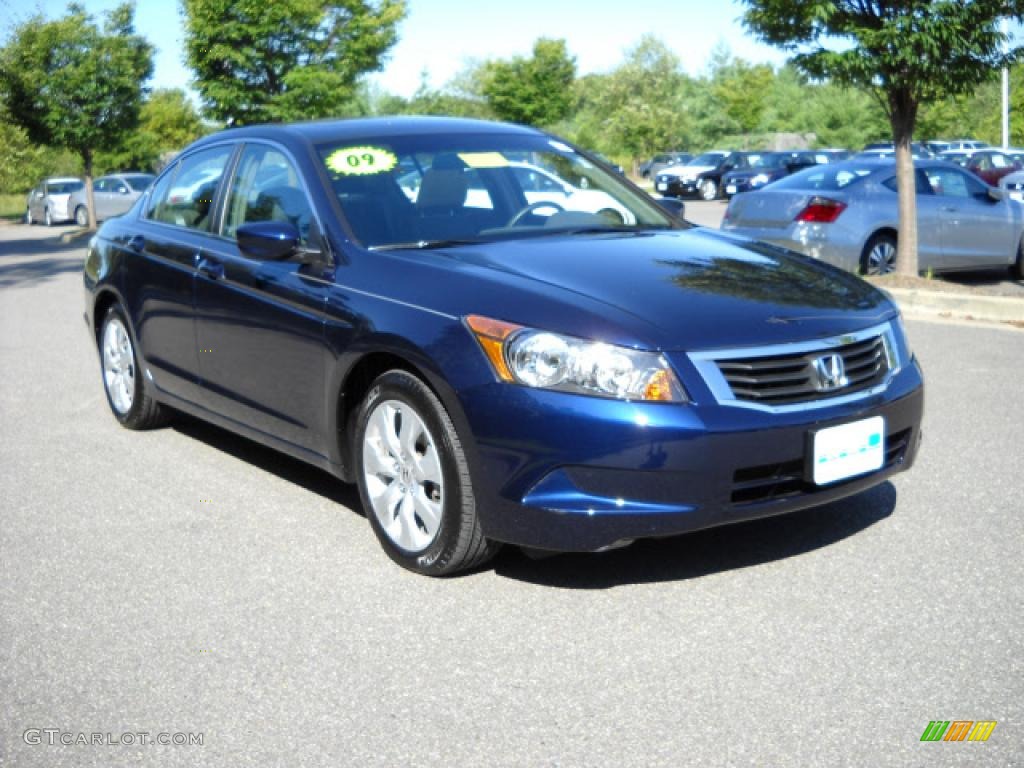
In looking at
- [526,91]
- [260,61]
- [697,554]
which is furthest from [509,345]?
[526,91]

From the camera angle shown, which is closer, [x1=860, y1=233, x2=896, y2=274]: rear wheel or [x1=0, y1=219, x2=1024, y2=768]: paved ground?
[x1=0, y1=219, x2=1024, y2=768]: paved ground

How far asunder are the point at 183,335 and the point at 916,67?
8.51 metres

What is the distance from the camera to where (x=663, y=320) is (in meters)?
4.28

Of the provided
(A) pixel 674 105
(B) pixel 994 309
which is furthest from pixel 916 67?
(A) pixel 674 105

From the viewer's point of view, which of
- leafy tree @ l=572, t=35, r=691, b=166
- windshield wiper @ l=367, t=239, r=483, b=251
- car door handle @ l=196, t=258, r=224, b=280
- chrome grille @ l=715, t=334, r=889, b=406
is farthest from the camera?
leafy tree @ l=572, t=35, r=691, b=166

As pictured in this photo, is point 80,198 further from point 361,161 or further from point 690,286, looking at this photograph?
point 690,286

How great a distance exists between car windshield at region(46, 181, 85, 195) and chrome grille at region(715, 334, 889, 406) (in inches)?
1469

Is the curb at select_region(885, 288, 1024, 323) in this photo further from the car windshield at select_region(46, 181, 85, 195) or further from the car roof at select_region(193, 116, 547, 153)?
the car windshield at select_region(46, 181, 85, 195)

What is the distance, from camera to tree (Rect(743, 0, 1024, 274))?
39.3ft

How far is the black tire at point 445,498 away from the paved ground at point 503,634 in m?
0.10

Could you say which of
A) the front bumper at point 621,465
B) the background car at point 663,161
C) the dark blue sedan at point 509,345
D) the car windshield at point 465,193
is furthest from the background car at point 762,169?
the front bumper at point 621,465

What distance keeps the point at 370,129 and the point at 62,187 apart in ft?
118

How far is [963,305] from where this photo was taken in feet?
37.1

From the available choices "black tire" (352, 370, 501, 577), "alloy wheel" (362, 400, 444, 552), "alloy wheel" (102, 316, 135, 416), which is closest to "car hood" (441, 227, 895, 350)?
"black tire" (352, 370, 501, 577)
